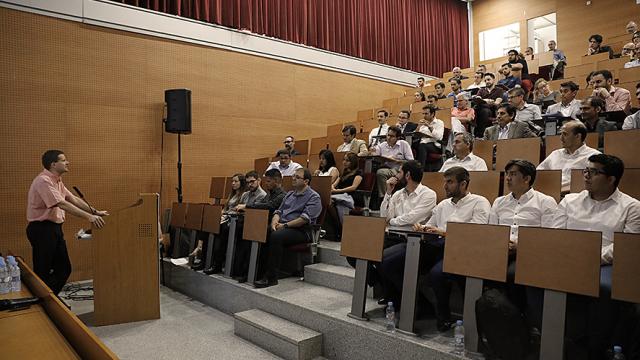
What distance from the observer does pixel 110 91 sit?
4641mm

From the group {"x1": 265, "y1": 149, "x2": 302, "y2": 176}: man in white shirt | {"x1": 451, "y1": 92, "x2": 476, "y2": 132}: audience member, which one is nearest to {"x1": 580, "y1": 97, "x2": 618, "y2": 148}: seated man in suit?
{"x1": 451, "y1": 92, "x2": 476, "y2": 132}: audience member

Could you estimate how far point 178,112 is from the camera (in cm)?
466

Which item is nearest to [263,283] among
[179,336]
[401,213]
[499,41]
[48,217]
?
[179,336]

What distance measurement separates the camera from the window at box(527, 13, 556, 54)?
8.20 m

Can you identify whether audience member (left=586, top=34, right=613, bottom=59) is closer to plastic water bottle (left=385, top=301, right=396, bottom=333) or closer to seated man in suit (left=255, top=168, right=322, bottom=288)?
seated man in suit (left=255, top=168, right=322, bottom=288)

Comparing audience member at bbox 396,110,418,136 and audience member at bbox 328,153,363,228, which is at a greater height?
audience member at bbox 396,110,418,136

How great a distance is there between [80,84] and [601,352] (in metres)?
4.81

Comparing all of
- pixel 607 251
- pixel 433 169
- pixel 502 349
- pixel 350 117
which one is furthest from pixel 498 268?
pixel 350 117

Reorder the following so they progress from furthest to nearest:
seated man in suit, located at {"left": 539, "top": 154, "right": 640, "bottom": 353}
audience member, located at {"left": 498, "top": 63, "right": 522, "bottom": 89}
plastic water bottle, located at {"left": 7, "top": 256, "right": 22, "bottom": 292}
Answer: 1. audience member, located at {"left": 498, "top": 63, "right": 522, "bottom": 89}
2. plastic water bottle, located at {"left": 7, "top": 256, "right": 22, "bottom": 292}
3. seated man in suit, located at {"left": 539, "top": 154, "right": 640, "bottom": 353}

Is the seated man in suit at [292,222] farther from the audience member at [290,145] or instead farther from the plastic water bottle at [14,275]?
the audience member at [290,145]

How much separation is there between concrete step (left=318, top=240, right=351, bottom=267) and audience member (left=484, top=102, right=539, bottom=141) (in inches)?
66.6

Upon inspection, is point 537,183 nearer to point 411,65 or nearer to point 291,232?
point 291,232

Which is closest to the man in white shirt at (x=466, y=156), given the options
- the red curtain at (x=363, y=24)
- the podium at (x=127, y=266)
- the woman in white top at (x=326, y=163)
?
the woman in white top at (x=326, y=163)

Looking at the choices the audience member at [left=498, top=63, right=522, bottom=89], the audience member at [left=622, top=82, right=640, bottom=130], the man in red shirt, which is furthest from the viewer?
the audience member at [left=498, top=63, right=522, bottom=89]
